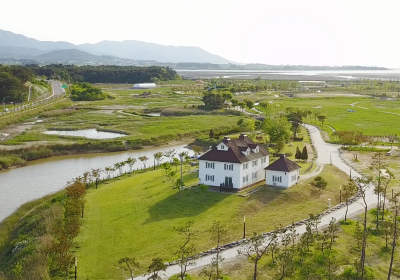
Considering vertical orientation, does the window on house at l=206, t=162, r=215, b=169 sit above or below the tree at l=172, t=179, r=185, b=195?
above

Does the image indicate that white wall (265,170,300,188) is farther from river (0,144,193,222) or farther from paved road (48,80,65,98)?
paved road (48,80,65,98)

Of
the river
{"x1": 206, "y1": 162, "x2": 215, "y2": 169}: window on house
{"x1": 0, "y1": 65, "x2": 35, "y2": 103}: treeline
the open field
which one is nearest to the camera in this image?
{"x1": 206, "y1": 162, "x2": 215, "y2": 169}: window on house

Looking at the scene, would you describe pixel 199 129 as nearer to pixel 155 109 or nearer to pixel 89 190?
pixel 155 109

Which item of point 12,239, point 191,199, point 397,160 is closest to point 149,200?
point 191,199

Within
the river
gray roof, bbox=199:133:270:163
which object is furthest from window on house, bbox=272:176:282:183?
the river

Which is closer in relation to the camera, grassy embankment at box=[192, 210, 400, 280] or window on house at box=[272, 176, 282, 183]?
grassy embankment at box=[192, 210, 400, 280]

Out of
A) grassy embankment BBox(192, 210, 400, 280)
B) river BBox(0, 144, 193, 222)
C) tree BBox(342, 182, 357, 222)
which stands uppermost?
tree BBox(342, 182, 357, 222)
